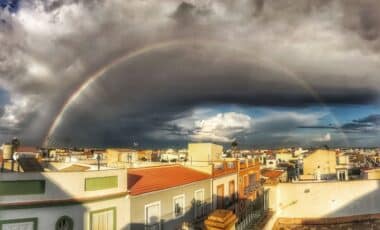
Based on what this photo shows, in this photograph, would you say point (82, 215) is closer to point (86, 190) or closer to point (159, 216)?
point (86, 190)

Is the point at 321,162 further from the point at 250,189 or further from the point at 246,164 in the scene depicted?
the point at 250,189

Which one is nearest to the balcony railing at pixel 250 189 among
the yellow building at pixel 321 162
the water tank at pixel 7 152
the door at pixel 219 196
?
the door at pixel 219 196

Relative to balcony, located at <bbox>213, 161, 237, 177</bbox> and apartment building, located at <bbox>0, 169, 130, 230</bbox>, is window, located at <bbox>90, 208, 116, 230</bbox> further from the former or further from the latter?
balcony, located at <bbox>213, 161, 237, 177</bbox>

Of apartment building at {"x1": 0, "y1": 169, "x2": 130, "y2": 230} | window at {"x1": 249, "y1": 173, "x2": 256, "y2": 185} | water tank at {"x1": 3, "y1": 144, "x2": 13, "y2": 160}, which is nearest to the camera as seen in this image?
apartment building at {"x1": 0, "y1": 169, "x2": 130, "y2": 230}

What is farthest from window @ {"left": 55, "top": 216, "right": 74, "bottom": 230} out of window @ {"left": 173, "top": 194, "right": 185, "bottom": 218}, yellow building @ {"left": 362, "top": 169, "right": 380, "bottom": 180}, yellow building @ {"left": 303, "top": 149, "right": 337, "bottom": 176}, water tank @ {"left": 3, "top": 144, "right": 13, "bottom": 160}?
yellow building @ {"left": 303, "top": 149, "right": 337, "bottom": 176}

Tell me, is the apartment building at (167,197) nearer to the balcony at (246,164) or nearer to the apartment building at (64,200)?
the apartment building at (64,200)
